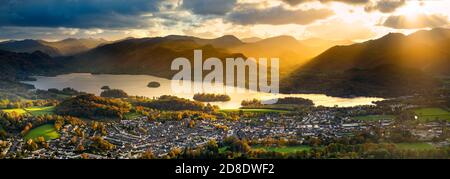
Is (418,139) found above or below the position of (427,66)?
below

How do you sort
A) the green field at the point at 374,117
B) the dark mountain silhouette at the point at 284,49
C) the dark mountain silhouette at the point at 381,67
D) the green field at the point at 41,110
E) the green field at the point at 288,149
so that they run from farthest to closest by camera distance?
the dark mountain silhouette at the point at 284,49, the dark mountain silhouette at the point at 381,67, the green field at the point at 41,110, the green field at the point at 374,117, the green field at the point at 288,149

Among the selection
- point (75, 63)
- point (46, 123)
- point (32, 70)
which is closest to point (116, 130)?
point (46, 123)

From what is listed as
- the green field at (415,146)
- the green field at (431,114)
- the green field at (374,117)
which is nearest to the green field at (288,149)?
the green field at (415,146)

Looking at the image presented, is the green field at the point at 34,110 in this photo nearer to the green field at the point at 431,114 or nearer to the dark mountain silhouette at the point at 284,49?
the green field at the point at 431,114

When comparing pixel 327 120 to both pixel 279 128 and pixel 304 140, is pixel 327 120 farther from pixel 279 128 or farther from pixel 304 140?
pixel 304 140

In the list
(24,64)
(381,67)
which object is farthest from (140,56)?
(381,67)

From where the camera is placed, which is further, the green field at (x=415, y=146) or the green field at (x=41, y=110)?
the green field at (x=41, y=110)

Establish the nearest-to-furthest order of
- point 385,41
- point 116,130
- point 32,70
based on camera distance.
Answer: point 116,130 → point 385,41 → point 32,70
